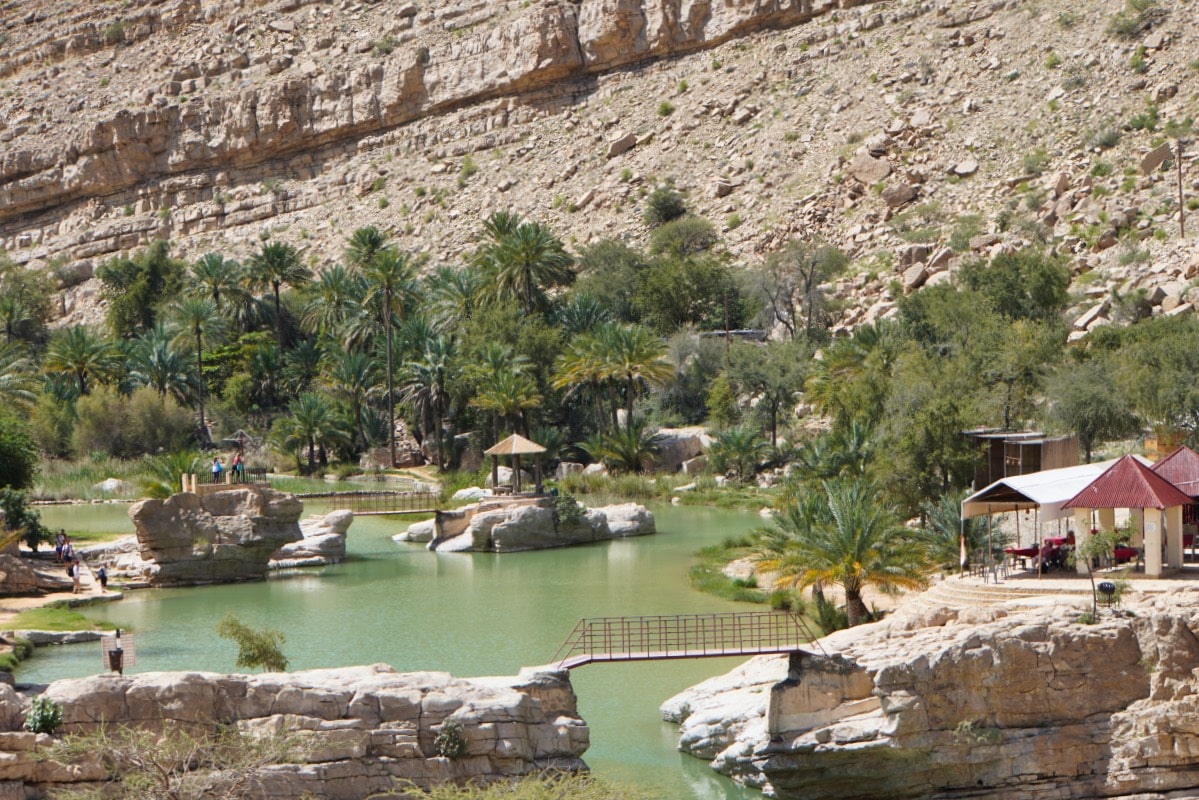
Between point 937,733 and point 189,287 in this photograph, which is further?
point 189,287

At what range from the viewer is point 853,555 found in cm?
2756

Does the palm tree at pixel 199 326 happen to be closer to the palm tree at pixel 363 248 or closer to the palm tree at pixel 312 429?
the palm tree at pixel 312 429

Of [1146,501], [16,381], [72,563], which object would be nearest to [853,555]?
[1146,501]

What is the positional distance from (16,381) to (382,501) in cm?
1878

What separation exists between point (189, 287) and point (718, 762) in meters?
62.5

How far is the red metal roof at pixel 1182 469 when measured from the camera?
87.2ft

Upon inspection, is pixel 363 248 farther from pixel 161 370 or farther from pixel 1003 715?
pixel 1003 715

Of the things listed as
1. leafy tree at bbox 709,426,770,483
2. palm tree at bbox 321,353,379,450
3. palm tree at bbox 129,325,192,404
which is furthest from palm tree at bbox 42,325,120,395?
leafy tree at bbox 709,426,770,483

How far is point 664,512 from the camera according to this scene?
51.3m

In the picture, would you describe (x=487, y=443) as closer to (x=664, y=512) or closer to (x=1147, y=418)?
(x=664, y=512)

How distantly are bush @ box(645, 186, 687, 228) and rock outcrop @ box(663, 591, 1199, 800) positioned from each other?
191 feet

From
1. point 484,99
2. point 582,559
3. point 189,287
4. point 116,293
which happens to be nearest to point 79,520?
point 582,559

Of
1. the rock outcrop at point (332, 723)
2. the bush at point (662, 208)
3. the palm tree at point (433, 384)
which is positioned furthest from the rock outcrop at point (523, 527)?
the bush at point (662, 208)

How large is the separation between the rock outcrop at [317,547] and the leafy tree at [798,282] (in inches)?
1114
